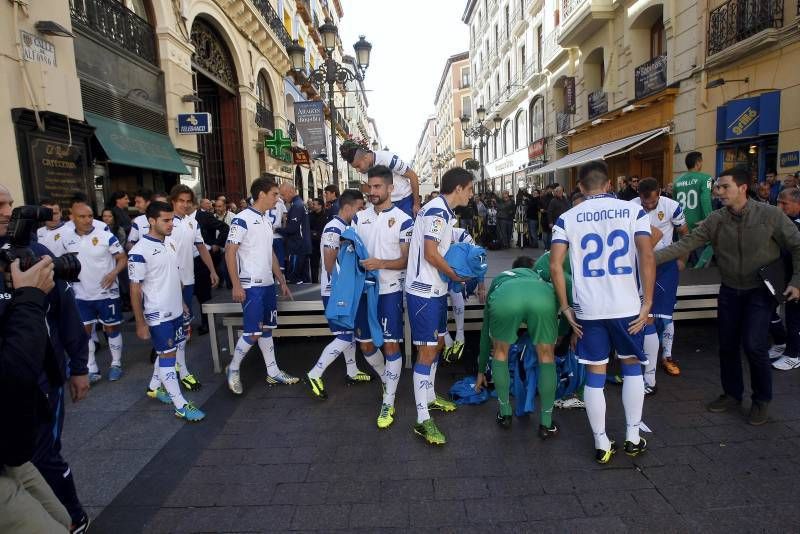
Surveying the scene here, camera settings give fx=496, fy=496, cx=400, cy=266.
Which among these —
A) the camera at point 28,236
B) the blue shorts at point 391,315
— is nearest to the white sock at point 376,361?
the blue shorts at point 391,315

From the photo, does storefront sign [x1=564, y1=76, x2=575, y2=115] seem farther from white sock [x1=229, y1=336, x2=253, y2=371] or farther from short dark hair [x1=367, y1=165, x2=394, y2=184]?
white sock [x1=229, y1=336, x2=253, y2=371]

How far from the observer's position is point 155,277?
164 inches

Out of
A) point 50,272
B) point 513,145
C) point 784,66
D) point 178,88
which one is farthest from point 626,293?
point 513,145

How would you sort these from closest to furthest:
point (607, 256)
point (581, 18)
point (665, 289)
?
1. point (607, 256)
2. point (665, 289)
3. point (581, 18)

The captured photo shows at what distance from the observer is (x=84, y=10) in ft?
30.7

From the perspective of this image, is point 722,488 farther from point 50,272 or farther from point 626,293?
point 50,272

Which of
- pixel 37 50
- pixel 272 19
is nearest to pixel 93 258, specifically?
pixel 37 50

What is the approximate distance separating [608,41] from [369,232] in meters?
17.2

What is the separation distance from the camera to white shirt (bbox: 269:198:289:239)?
26.4 ft

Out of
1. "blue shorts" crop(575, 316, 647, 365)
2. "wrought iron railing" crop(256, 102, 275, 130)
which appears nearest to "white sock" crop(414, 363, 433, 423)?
"blue shorts" crop(575, 316, 647, 365)

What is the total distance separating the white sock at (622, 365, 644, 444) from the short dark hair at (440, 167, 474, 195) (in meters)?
1.70

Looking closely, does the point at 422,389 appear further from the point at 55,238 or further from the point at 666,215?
the point at 55,238

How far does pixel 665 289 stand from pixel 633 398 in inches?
65.8

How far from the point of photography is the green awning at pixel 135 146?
9.32 meters
